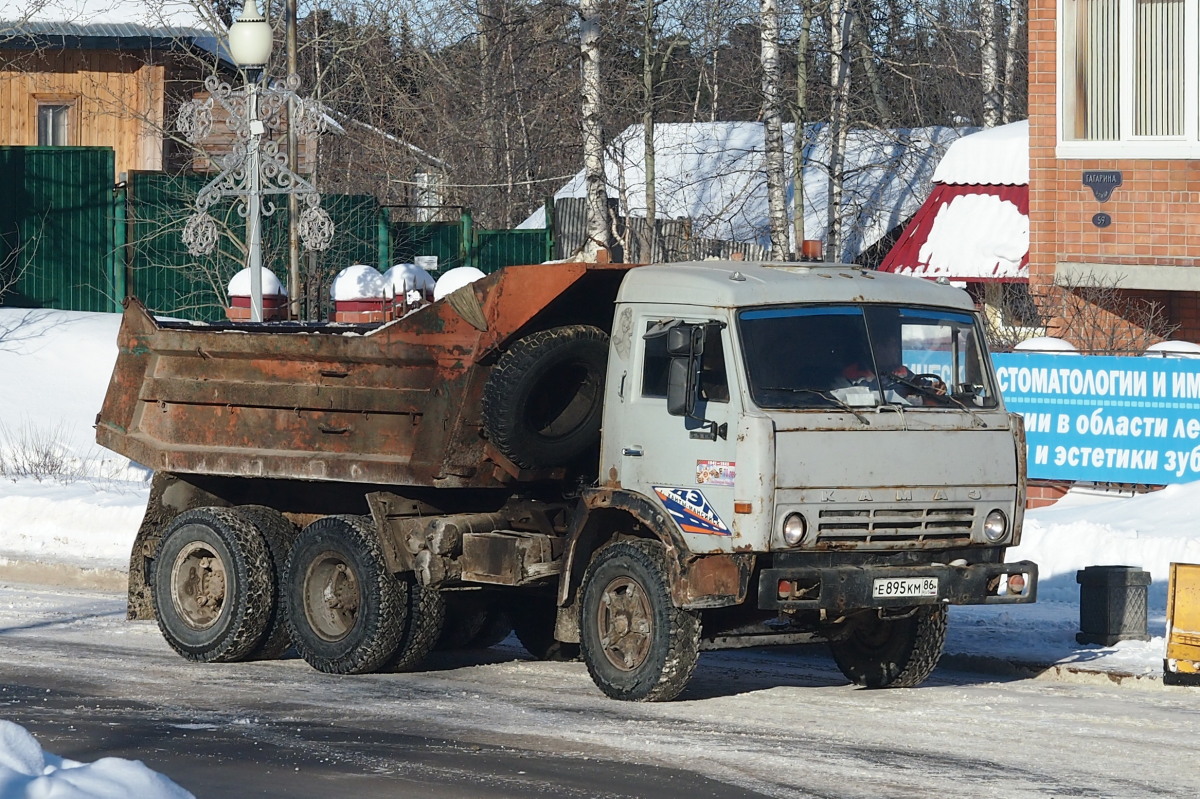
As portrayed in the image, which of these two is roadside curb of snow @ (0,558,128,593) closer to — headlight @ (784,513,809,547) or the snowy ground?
the snowy ground

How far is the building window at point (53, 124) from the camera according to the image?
3272 centimetres

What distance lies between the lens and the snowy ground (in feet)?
39.6

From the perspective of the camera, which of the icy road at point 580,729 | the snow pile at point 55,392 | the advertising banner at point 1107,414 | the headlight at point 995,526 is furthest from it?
the snow pile at point 55,392

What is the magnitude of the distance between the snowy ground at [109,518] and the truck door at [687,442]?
3017mm

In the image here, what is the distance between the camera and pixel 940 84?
4081 centimetres

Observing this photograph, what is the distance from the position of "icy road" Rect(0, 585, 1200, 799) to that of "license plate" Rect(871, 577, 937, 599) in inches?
26.1

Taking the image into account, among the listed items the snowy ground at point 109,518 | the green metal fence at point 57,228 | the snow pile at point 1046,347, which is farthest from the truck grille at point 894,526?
the green metal fence at point 57,228

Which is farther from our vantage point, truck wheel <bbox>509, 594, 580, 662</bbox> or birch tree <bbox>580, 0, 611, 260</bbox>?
birch tree <bbox>580, 0, 611, 260</bbox>

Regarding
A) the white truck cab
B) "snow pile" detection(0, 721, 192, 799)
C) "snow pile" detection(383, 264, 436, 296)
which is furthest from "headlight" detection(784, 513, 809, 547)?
"snow pile" detection(383, 264, 436, 296)

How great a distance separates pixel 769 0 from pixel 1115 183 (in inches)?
231

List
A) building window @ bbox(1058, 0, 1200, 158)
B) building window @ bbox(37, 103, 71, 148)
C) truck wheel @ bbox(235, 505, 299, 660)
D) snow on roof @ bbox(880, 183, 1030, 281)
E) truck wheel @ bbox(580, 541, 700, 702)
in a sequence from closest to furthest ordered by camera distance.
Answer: truck wheel @ bbox(580, 541, 700, 702) → truck wheel @ bbox(235, 505, 299, 660) → building window @ bbox(1058, 0, 1200, 158) → snow on roof @ bbox(880, 183, 1030, 281) → building window @ bbox(37, 103, 71, 148)

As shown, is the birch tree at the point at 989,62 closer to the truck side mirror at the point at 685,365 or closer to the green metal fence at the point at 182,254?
the green metal fence at the point at 182,254

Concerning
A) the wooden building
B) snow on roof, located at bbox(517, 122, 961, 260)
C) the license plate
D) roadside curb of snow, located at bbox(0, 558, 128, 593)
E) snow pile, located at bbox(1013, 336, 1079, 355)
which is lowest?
roadside curb of snow, located at bbox(0, 558, 128, 593)

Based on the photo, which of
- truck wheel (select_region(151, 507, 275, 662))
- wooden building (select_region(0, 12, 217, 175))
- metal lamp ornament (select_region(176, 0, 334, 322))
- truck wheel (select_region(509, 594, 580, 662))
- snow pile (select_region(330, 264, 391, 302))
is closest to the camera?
truck wheel (select_region(151, 507, 275, 662))
